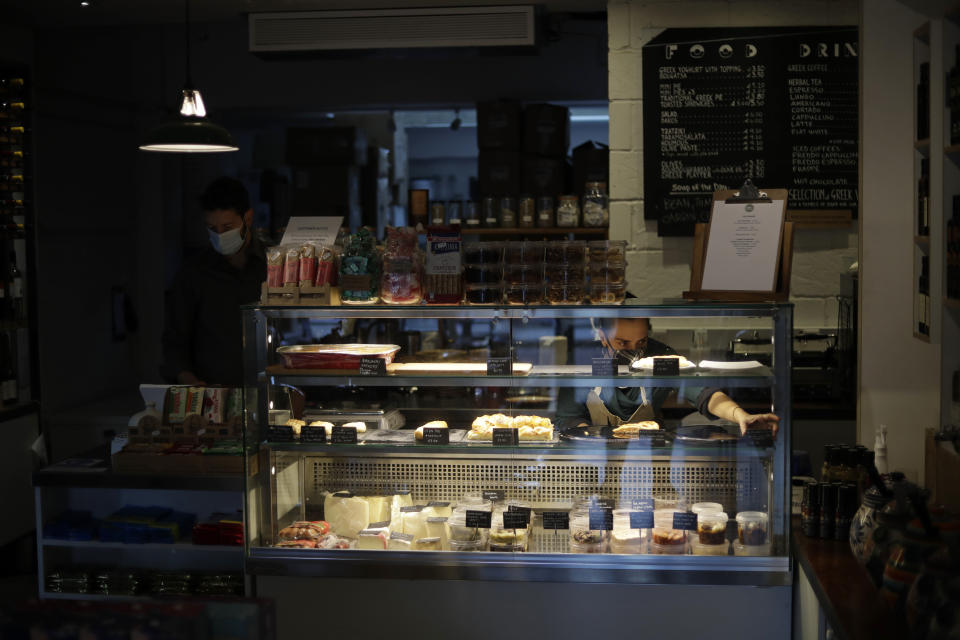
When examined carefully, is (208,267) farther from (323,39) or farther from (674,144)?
(674,144)

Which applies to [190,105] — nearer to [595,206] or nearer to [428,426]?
[428,426]

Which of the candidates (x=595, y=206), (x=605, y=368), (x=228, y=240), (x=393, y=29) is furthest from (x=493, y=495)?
(x=393, y=29)

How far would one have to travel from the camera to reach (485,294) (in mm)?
2914

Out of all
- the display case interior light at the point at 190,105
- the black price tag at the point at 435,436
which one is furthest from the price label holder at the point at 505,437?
the display case interior light at the point at 190,105

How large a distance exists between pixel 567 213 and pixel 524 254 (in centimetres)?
251

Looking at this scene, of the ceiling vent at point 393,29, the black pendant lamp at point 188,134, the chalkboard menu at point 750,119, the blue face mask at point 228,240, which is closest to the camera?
the black pendant lamp at point 188,134

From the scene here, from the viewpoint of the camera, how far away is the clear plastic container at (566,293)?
2887 millimetres

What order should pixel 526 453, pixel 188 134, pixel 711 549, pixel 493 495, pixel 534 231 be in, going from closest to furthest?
pixel 711 549, pixel 526 453, pixel 493 495, pixel 188 134, pixel 534 231

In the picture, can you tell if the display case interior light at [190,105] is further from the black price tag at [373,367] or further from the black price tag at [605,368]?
the black price tag at [605,368]

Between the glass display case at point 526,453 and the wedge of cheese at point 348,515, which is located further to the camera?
the wedge of cheese at point 348,515

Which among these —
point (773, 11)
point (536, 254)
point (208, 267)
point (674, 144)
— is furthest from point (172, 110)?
point (536, 254)

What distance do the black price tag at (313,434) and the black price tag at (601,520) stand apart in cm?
88

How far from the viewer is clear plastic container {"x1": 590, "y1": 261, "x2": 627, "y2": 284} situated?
2.88m

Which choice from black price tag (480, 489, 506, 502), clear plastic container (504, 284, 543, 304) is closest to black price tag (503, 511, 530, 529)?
black price tag (480, 489, 506, 502)
